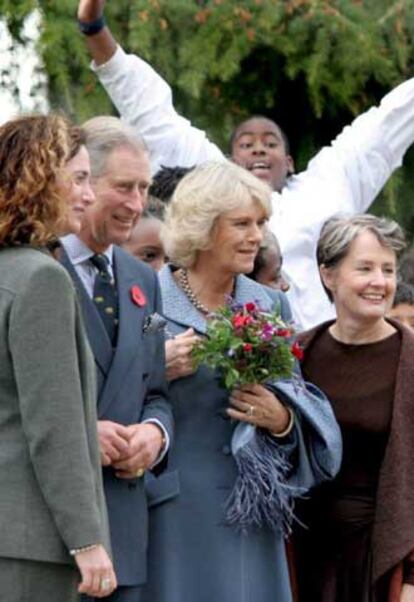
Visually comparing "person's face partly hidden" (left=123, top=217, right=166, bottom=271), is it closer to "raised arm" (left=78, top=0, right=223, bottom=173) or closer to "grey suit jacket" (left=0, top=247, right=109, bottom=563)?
"raised arm" (left=78, top=0, right=223, bottom=173)

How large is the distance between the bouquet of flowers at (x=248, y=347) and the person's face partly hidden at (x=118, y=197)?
0.42m

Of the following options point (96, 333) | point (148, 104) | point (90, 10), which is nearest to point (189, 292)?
point (96, 333)

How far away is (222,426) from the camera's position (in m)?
5.31

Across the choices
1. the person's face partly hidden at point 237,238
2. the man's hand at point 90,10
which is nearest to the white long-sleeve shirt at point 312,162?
the man's hand at point 90,10

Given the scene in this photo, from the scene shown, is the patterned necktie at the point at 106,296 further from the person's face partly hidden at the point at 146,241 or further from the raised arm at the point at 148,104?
the raised arm at the point at 148,104

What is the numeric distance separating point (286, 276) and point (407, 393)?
1.64m

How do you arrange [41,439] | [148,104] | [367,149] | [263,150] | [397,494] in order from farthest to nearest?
1. [263,150]
2. [367,149]
3. [148,104]
4. [397,494]
5. [41,439]

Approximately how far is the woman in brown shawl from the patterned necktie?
1.01 metres

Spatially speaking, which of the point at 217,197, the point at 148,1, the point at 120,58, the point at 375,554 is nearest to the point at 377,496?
the point at 375,554

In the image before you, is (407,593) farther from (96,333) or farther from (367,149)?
(367,149)

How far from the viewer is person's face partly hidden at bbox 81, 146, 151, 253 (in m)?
5.12

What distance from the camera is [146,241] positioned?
630 centimetres

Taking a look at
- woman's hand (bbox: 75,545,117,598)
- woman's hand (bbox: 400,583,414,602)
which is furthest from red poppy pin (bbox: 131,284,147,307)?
woman's hand (bbox: 400,583,414,602)

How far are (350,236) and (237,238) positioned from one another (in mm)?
525
